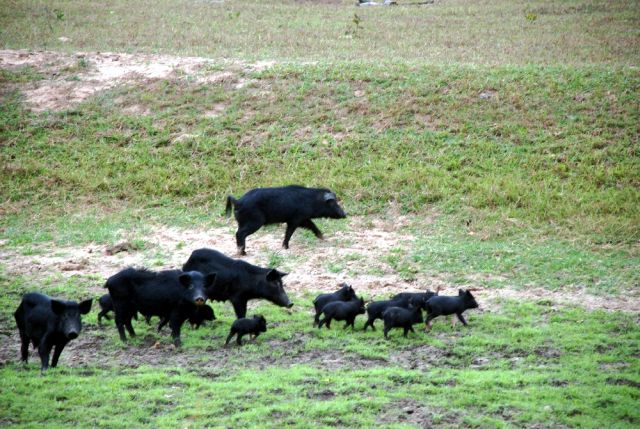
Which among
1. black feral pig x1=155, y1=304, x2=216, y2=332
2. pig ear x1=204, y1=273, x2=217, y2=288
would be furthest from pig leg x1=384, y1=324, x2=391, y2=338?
black feral pig x1=155, y1=304, x2=216, y2=332

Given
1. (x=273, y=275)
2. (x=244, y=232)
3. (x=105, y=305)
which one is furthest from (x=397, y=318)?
(x=244, y=232)

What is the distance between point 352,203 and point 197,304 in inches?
315

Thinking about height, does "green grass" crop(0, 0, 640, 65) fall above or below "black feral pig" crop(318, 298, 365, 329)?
above

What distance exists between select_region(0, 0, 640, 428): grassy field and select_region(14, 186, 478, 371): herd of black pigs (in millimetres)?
286

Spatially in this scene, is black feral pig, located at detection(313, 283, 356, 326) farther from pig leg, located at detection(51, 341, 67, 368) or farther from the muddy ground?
pig leg, located at detection(51, 341, 67, 368)

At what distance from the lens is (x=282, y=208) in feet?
51.9

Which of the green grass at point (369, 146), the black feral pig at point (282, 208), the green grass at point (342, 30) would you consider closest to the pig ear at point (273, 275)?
the black feral pig at point (282, 208)

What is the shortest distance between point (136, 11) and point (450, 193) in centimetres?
2139

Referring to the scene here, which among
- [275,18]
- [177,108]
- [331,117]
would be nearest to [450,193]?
[331,117]

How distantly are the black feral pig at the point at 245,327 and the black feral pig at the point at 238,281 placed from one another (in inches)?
42.0

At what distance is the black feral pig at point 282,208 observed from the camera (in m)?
15.6

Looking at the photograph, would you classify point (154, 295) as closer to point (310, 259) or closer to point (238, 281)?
point (238, 281)

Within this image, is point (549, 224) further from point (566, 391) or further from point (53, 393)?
point (53, 393)

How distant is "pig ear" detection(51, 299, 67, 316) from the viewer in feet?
31.3
